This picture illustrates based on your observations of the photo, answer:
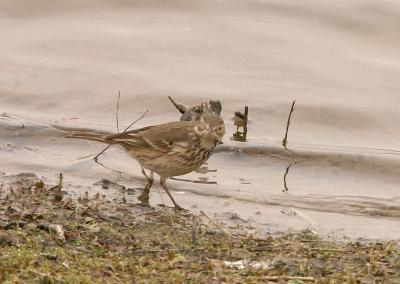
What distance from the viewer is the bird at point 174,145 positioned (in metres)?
8.47

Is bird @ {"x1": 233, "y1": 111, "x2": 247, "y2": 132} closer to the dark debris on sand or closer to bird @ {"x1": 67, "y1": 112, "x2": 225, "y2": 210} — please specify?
bird @ {"x1": 67, "y1": 112, "x2": 225, "y2": 210}

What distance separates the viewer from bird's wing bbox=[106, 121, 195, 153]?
848 centimetres

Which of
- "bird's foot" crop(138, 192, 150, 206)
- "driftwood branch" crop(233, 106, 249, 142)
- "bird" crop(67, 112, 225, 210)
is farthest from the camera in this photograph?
"driftwood branch" crop(233, 106, 249, 142)

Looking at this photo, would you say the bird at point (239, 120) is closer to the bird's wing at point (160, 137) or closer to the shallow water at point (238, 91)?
the shallow water at point (238, 91)

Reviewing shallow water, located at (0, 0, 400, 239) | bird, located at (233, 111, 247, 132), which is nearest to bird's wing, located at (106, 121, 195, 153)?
shallow water, located at (0, 0, 400, 239)

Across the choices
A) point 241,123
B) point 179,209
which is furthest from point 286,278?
point 241,123

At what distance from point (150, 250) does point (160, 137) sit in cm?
222

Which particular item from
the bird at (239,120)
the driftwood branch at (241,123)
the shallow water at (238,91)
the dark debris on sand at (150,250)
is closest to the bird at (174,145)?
the shallow water at (238,91)

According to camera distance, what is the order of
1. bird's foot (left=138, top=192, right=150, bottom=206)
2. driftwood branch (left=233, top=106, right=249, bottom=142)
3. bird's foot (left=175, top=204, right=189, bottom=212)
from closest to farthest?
1. bird's foot (left=175, top=204, right=189, bottom=212)
2. bird's foot (left=138, top=192, right=150, bottom=206)
3. driftwood branch (left=233, top=106, right=249, bottom=142)

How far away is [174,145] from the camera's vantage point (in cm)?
848

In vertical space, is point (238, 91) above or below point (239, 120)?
above

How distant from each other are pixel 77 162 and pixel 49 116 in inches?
65.7

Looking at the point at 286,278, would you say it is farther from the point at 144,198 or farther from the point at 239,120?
the point at 239,120

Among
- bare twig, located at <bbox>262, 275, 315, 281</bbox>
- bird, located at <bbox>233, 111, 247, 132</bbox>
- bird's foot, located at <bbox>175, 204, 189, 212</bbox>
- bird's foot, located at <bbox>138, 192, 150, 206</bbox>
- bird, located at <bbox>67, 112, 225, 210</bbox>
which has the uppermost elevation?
bird, located at <bbox>233, 111, 247, 132</bbox>
